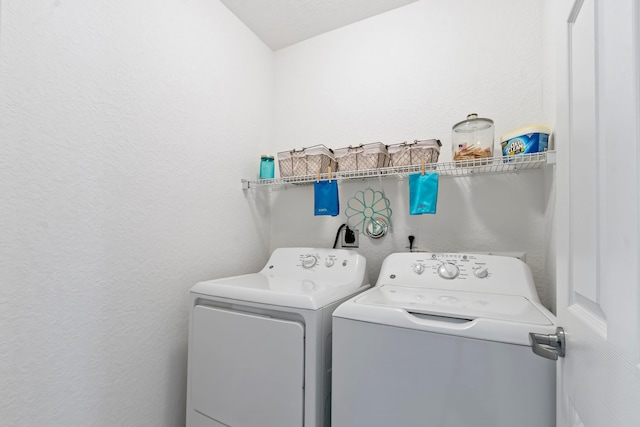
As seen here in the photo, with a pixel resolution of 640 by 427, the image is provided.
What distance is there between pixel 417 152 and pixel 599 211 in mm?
1033

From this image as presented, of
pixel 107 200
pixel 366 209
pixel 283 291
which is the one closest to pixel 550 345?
pixel 283 291

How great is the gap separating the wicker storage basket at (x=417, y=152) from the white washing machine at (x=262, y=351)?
620 mm

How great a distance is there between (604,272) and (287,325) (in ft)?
2.88

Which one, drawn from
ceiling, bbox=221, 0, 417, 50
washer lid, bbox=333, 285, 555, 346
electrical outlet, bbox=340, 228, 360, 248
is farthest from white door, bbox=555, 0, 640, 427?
ceiling, bbox=221, 0, 417, 50

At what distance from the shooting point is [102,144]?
3.73 feet

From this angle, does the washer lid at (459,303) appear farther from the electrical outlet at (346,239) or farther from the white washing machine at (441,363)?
the electrical outlet at (346,239)

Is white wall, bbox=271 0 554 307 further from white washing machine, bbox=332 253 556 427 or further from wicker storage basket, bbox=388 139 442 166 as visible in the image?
white washing machine, bbox=332 253 556 427

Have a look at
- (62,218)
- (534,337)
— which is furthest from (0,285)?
(534,337)

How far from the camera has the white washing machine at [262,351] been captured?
1.01 m

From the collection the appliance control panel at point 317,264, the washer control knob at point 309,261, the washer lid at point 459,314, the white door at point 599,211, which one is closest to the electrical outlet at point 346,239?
the appliance control panel at point 317,264

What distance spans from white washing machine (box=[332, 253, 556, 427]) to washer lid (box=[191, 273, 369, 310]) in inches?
4.7

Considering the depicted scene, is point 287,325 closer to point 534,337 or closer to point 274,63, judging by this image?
point 534,337

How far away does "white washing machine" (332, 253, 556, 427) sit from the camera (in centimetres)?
76

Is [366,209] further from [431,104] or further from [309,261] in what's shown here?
[431,104]
